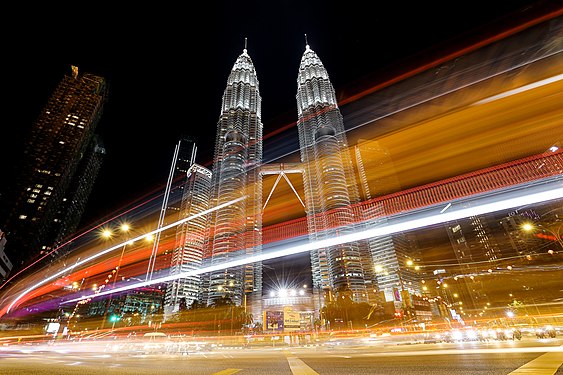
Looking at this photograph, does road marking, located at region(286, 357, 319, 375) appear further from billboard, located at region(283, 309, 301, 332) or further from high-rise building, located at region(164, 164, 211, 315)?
high-rise building, located at region(164, 164, 211, 315)

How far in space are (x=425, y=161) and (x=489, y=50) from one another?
5.96 meters

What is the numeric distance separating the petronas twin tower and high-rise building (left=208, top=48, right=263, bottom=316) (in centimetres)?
34

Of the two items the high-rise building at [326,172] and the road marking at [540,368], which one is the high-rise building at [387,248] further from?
the road marking at [540,368]

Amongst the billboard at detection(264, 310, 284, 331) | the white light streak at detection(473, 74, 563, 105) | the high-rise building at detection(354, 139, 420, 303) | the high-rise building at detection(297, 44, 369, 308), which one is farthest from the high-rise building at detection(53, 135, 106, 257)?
the white light streak at detection(473, 74, 563, 105)

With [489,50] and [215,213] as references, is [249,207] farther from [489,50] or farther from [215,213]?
[489,50]

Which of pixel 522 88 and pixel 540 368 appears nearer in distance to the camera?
pixel 540 368

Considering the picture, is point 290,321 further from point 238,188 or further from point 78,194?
point 78,194

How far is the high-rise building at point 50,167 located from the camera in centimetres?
Answer: 9244

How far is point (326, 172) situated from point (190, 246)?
232 feet

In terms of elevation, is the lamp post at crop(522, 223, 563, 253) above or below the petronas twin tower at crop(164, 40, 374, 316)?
below

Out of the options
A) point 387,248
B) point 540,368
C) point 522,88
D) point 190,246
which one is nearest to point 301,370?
point 540,368

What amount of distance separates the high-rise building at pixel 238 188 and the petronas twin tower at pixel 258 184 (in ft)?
1.12

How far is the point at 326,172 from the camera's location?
110 m

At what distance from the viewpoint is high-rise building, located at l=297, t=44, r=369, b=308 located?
328 ft
